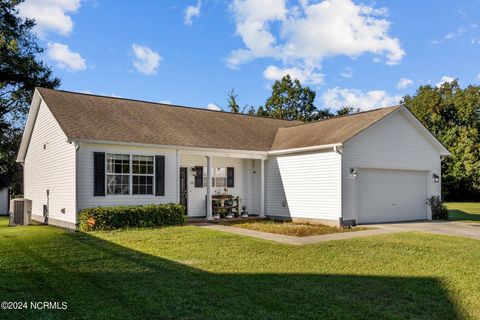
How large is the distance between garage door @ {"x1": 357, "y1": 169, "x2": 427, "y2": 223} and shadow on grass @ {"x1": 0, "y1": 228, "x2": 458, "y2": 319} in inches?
340

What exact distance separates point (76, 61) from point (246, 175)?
14203 mm

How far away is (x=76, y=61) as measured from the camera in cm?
2519

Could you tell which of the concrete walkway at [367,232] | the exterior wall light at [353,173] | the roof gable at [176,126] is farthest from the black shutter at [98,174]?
the exterior wall light at [353,173]

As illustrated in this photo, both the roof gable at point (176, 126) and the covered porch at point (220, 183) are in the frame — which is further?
the covered porch at point (220, 183)

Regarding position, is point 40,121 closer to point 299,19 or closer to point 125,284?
point 299,19

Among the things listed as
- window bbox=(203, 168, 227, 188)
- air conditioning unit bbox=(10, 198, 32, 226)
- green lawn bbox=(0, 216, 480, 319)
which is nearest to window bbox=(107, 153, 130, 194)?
green lawn bbox=(0, 216, 480, 319)

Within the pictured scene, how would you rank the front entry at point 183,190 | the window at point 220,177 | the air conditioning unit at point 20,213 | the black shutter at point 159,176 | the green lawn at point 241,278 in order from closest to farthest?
1. the green lawn at point 241,278
2. the black shutter at point 159,176
3. the air conditioning unit at point 20,213
4. the front entry at point 183,190
5. the window at point 220,177

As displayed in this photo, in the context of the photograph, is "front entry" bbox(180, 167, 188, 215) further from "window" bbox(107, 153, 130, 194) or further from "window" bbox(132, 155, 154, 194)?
"window" bbox(107, 153, 130, 194)

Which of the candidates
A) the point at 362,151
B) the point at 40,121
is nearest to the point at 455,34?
the point at 362,151

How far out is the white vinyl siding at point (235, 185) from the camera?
16.5 meters

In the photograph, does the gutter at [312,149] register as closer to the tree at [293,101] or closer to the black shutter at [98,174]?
the black shutter at [98,174]

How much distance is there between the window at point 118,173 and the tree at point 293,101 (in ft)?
101

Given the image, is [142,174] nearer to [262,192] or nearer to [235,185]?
[235,185]

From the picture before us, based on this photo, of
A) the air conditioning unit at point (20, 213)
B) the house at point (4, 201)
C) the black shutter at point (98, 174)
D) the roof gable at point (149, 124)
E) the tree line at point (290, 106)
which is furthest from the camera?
the tree line at point (290, 106)
